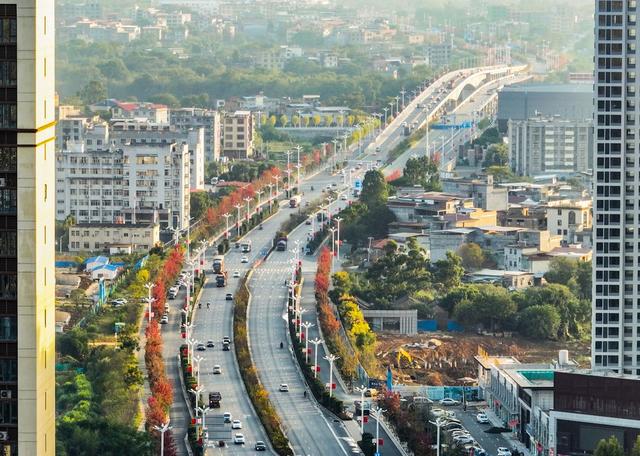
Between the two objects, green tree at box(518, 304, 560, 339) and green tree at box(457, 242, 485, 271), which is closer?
green tree at box(518, 304, 560, 339)

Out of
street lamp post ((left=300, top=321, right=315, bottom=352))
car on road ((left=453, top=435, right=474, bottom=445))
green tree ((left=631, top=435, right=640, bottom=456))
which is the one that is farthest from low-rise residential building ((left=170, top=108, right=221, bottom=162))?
green tree ((left=631, top=435, right=640, bottom=456))

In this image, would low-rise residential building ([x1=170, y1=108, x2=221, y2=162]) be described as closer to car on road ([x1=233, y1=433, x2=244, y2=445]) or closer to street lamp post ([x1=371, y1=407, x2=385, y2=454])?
street lamp post ([x1=371, y1=407, x2=385, y2=454])

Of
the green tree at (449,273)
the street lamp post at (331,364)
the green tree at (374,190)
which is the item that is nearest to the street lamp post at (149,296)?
the street lamp post at (331,364)

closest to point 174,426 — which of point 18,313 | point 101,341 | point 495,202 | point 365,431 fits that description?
point 365,431

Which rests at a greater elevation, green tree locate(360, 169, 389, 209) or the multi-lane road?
green tree locate(360, 169, 389, 209)

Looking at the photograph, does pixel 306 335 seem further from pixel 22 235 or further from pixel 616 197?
pixel 22 235

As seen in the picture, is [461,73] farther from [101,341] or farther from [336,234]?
[101,341]

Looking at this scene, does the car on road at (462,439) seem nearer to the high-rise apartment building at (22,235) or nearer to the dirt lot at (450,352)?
the dirt lot at (450,352)
